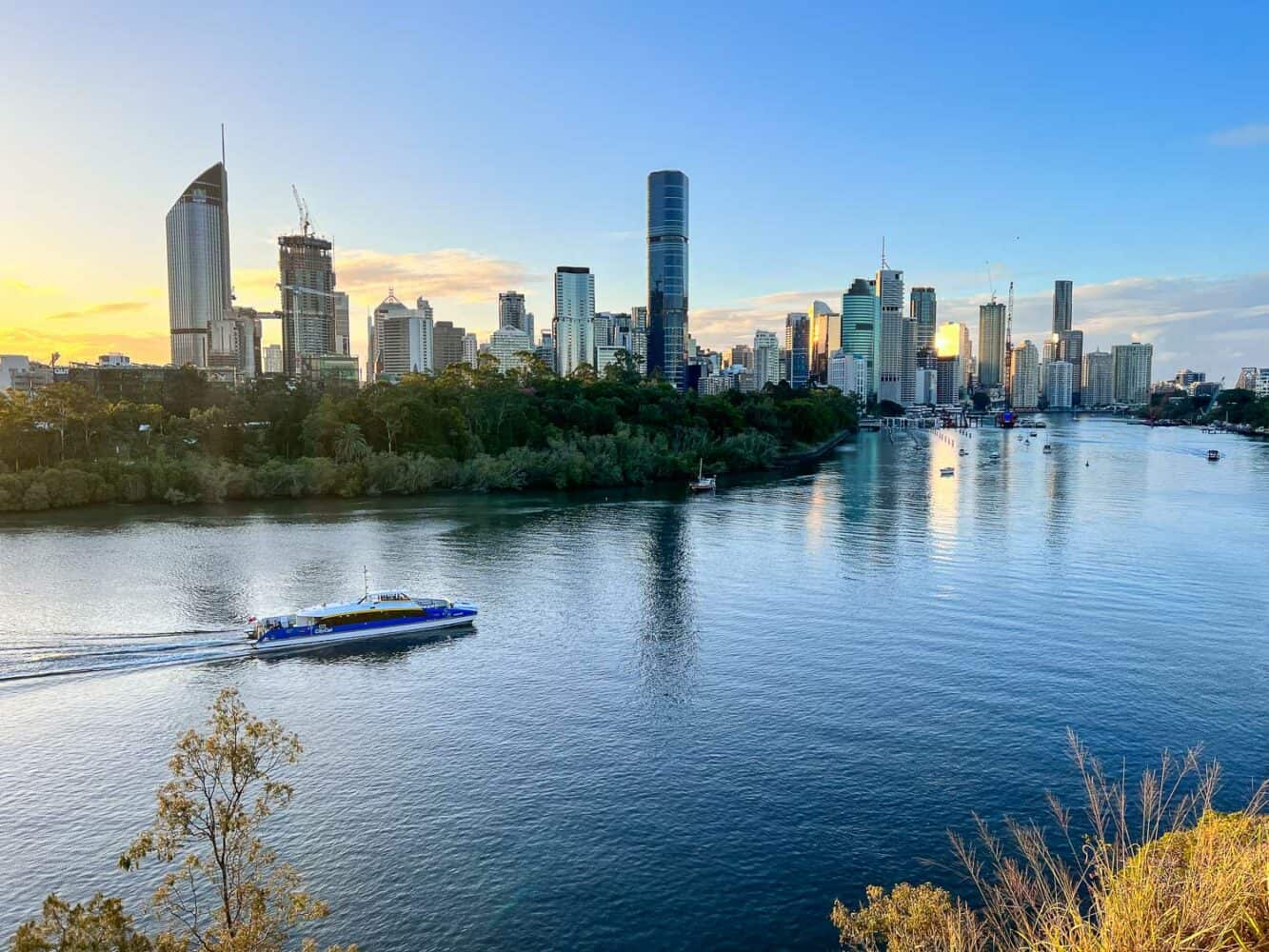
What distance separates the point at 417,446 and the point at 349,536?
96.5 ft

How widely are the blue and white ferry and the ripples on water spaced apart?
1.10 meters

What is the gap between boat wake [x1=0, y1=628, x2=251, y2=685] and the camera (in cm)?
2922

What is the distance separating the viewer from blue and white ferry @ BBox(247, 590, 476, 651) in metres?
32.6

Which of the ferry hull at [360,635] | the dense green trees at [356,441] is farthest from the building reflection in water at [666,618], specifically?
the dense green trees at [356,441]

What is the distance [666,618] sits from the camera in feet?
120

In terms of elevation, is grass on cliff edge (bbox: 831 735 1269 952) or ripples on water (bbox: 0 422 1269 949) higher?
grass on cliff edge (bbox: 831 735 1269 952)

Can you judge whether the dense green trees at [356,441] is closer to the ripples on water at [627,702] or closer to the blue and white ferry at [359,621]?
the ripples on water at [627,702]

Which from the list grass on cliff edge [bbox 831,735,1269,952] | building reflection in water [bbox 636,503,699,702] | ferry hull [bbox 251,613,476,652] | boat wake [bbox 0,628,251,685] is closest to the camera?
grass on cliff edge [bbox 831,735,1269,952]

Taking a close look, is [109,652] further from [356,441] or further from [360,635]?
[356,441]

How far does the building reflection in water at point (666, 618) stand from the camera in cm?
2906

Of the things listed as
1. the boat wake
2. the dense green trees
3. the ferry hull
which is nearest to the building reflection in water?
the ferry hull

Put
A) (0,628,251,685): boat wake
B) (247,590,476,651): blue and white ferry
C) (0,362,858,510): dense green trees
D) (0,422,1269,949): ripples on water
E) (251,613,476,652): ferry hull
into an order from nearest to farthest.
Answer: (0,422,1269,949): ripples on water
(0,628,251,685): boat wake
(251,613,476,652): ferry hull
(247,590,476,651): blue and white ferry
(0,362,858,510): dense green trees

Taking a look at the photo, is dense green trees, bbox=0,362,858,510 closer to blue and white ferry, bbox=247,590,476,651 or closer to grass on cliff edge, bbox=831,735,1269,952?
blue and white ferry, bbox=247,590,476,651

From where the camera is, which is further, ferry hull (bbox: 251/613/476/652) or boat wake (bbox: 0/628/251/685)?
ferry hull (bbox: 251/613/476/652)
